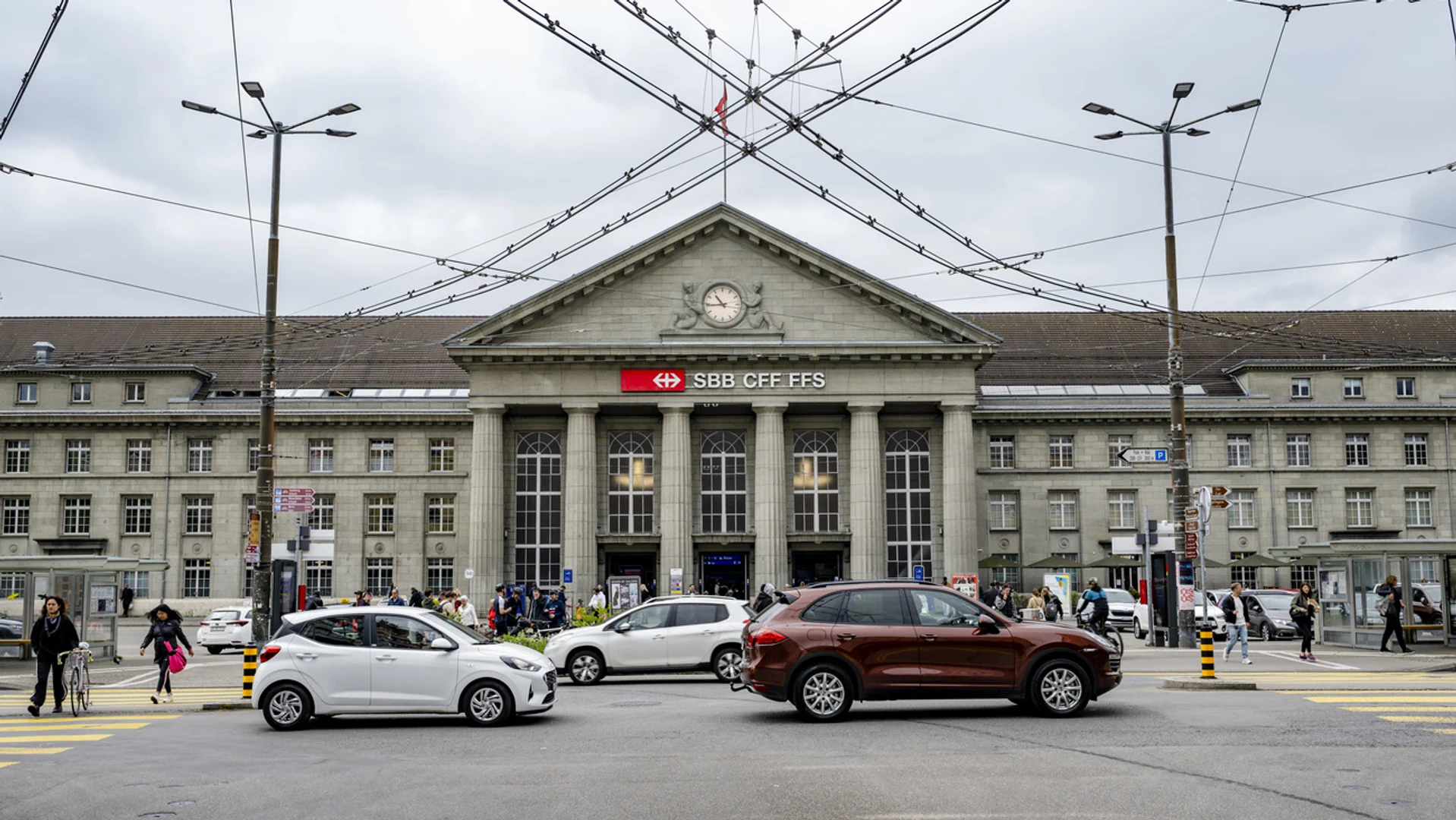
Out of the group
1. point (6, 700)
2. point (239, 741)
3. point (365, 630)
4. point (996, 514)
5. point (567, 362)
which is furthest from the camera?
point (996, 514)

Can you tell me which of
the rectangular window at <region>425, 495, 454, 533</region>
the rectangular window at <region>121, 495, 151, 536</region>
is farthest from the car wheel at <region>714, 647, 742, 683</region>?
the rectangular window at <region>121, 495, 151, 536</region>

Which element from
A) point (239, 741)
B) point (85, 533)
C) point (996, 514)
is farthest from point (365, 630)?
point (85, 533)

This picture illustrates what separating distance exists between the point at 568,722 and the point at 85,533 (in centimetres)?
5064

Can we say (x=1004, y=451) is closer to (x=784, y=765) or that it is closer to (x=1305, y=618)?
(x=1305, y=618)

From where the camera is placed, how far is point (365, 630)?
17.7 metres

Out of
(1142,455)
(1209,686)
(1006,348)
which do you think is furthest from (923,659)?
(1006,348)

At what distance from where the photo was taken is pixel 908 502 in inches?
2203

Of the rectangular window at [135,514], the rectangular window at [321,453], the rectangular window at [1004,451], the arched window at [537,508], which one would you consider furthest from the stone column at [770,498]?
the rectangular window at [135,514]

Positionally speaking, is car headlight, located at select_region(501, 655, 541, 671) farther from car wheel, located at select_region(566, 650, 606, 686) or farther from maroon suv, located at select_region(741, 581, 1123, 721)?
car wheel, located at select_region(566, 650, 606, 686)

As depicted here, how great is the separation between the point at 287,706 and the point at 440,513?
44.1 m

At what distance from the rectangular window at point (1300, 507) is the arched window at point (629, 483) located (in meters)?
28.0

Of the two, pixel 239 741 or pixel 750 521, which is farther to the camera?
pixel 750 521

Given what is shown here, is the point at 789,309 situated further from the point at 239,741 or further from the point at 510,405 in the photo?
the point at 239,741

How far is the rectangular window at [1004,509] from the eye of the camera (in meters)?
60.0
